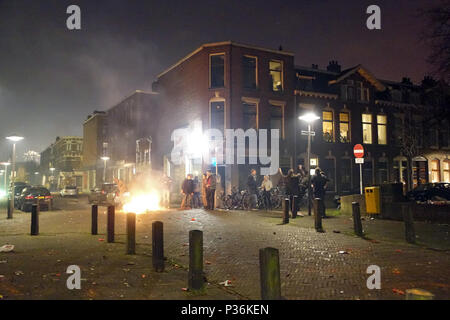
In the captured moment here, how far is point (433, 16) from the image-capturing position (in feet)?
51.9

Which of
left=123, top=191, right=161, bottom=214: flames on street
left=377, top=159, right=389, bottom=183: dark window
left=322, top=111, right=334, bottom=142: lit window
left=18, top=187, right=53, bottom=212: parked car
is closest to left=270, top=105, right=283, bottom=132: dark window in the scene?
left=322, top=111, right=334, bottom=142: lit window

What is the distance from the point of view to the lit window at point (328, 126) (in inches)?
1121

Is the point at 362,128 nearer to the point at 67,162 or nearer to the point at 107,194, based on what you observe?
the point at 107,194

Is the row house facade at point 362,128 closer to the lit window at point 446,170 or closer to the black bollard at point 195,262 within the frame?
the lit window at point 446,170

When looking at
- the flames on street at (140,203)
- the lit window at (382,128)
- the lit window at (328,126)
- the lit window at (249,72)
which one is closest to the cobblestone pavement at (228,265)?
the flames on street at (140,203)

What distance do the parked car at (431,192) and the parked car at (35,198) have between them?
22.3 meters

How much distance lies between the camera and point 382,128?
1238 inches

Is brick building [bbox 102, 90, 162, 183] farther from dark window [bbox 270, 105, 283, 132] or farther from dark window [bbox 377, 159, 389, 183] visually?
dark window [bbox 377, 159, 389, 183]

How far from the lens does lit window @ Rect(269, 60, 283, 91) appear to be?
26.5 metres

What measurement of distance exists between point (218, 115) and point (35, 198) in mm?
12702

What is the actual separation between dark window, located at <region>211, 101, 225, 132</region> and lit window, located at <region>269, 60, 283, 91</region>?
4329 millimetres

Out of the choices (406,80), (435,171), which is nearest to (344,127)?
(435,171)

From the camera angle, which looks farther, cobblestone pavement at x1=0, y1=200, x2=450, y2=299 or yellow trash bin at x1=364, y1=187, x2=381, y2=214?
yellow trash bin at x1=364, y1=187, x2=381, y2=214

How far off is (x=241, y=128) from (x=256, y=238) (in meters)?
15.4
